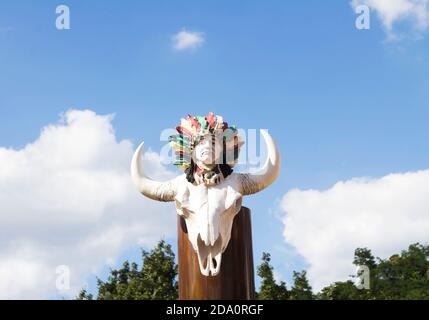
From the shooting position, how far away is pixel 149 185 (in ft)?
21.7

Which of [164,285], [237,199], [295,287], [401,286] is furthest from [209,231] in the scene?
[401,286]

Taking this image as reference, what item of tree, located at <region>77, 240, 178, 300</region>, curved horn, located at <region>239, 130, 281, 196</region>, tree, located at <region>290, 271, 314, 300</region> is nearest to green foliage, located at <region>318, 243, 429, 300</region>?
tree, located at <region>290, 271, 314, 300</region>

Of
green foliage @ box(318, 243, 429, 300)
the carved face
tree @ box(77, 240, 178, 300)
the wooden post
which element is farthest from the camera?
green foliage @ box(318, 243, 429, 300)

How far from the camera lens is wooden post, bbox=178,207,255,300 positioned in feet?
20.4

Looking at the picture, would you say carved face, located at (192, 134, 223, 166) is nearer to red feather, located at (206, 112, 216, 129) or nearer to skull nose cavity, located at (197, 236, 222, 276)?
red feather, located at (206, 112, 216, 129)

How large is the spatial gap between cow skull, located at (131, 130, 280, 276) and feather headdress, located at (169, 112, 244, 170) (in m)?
0.19

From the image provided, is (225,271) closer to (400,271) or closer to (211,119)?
(211,119)

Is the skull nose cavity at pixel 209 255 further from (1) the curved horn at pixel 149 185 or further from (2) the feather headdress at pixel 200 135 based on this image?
(2) the feather headdress at pixel 200 135

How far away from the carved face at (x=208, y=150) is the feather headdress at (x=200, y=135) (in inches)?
1.7

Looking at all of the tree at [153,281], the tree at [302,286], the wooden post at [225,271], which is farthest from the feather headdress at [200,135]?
the tree at [302,286]

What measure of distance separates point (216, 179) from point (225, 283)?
3.31ft

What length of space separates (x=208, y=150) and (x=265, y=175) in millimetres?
653

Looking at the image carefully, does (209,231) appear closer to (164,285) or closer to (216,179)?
(216,179)

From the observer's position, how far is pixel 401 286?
40.0 meters
